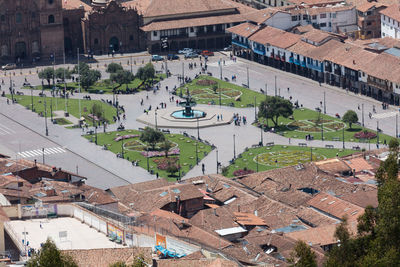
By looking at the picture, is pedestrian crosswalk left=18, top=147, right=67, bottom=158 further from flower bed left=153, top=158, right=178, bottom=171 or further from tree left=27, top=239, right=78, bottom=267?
tree left=27, top=239, right=78, bottom=267

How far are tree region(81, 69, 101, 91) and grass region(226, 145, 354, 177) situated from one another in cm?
4405

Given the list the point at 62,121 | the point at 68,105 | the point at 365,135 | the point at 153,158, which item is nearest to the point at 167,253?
the point at 153,158

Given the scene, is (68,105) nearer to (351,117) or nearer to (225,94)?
(225,94)

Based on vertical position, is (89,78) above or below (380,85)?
below

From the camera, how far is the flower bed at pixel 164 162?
155625 millimetres

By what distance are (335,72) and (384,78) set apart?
46.1 feet

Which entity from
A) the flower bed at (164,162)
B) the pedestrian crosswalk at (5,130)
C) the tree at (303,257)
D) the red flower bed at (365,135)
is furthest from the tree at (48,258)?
the pedestrian crosswalk at (5,130)

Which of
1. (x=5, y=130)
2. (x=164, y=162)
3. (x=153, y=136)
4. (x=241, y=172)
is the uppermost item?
(x=153, y=136)

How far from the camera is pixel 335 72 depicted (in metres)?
194

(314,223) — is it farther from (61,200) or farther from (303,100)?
(303,100)

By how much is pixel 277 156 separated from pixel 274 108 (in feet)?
45.6

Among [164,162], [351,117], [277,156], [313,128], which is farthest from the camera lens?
[313,128]

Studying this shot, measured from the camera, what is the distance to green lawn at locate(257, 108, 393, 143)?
545ft

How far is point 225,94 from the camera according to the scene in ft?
634
